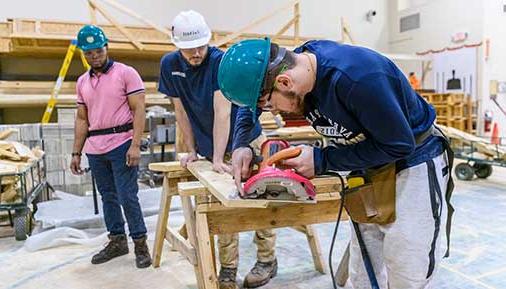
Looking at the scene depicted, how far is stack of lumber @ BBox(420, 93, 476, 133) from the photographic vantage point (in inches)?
329

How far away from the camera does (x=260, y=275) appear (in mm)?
2547

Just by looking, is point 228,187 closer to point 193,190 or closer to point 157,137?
point 193,190

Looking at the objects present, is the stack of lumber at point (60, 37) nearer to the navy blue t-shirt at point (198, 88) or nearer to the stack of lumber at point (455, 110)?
the stack of lumber at point (455, 110)

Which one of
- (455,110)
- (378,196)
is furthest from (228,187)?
(455,110)

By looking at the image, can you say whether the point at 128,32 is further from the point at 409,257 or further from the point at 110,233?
the point at 409,257

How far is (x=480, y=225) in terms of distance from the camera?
363cm

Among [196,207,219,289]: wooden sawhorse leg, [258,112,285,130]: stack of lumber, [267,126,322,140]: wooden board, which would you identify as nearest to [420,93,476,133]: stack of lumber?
[258,112,285,130]: stack of lumber

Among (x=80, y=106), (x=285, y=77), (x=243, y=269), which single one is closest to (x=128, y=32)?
→ (x=80, y=106)

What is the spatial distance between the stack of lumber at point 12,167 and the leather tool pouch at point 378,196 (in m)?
2.94

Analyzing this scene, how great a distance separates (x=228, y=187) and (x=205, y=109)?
32.0 inches

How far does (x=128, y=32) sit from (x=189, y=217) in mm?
5150

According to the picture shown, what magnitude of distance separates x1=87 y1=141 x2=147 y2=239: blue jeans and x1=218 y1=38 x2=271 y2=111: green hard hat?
1804mm

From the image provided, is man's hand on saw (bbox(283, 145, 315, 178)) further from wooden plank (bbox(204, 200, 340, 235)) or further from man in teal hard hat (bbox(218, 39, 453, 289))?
wooden plank (bbox(204, 200, 340, 235))

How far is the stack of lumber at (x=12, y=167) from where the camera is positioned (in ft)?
11.3
